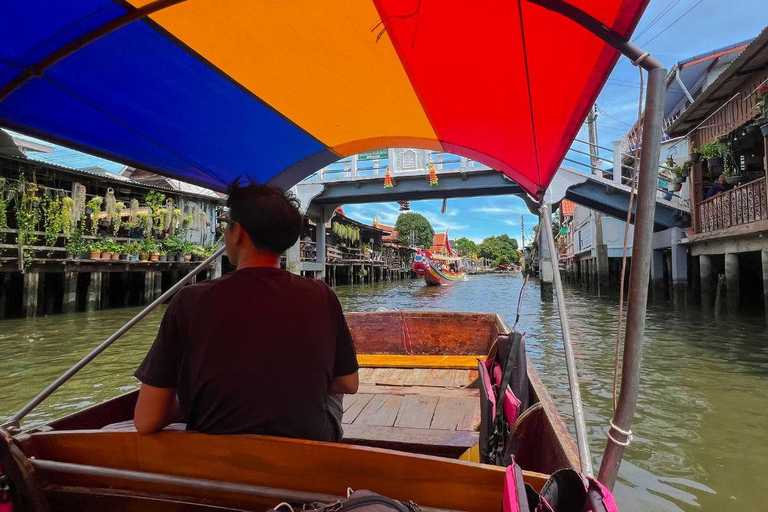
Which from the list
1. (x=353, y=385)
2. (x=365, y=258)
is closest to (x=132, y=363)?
(x=353, y=385)

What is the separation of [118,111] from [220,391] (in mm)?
1814

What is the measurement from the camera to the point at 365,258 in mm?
38062

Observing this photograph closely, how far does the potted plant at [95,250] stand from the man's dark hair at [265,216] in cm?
1434

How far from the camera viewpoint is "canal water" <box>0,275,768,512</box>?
3.21 meters

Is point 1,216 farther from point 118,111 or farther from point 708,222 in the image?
point 708,222

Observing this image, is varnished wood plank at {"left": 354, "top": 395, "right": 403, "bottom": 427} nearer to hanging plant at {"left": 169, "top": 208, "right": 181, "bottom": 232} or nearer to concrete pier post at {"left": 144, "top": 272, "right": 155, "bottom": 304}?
concrete pier post at {"left": 144, "top": 272, "right": 155, "bottom": 304}

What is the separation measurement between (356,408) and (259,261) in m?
2.20

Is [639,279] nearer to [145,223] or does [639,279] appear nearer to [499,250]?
[145,223]

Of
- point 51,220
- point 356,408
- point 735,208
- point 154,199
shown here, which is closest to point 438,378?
point 356,408

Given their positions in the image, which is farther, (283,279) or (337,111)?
(337,111)

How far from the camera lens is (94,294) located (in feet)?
45.7

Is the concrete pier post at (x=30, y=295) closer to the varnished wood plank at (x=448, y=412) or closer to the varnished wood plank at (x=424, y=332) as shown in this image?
the varnished wood plank at (x=424, y=332)

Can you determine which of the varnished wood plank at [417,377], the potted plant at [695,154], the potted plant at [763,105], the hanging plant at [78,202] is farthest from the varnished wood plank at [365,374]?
the hanging plant at [78,202]

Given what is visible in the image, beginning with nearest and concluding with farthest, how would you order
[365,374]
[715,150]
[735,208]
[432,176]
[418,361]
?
[365,374], [418,361], [735,208], [715,150], [432,176]
